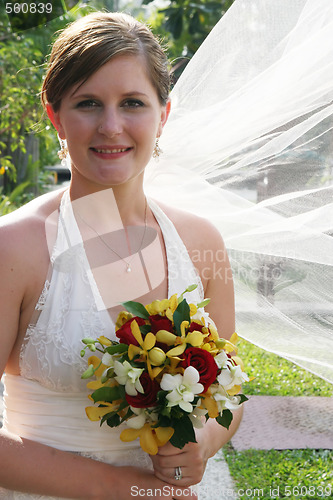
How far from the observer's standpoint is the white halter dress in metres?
1.90

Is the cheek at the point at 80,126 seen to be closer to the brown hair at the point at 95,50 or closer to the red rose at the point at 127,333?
the brown hair at the point at 95,50

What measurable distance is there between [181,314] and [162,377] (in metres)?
0.19

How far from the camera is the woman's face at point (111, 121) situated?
1845 millimetres

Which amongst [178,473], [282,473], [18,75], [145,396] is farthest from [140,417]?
[18,75]

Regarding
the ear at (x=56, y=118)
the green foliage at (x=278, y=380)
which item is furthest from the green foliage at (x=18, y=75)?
the ear at (x=56, y=118)

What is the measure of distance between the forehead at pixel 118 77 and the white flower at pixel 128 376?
83cm

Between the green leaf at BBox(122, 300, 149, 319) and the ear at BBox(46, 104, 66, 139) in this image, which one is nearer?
the green leaf at BBox(122, 300, 149, 319)

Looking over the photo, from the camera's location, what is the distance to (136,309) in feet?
5.85

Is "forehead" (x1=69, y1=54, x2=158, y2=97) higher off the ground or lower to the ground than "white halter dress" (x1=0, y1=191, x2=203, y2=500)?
higher

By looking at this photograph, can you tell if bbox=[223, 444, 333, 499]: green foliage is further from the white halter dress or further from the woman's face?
the woman's face

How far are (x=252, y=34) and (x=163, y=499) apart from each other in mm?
1647

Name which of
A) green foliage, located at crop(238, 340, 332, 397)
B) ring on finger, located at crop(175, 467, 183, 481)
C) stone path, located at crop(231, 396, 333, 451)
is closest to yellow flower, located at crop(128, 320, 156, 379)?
ring on finger, located at crop(175, 467, 183, 481)

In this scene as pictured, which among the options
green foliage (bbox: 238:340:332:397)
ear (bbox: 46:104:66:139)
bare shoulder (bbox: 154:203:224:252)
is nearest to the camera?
ear (bbox: 46:104:66:139)

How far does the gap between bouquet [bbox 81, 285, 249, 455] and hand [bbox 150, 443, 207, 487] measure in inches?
4.6
